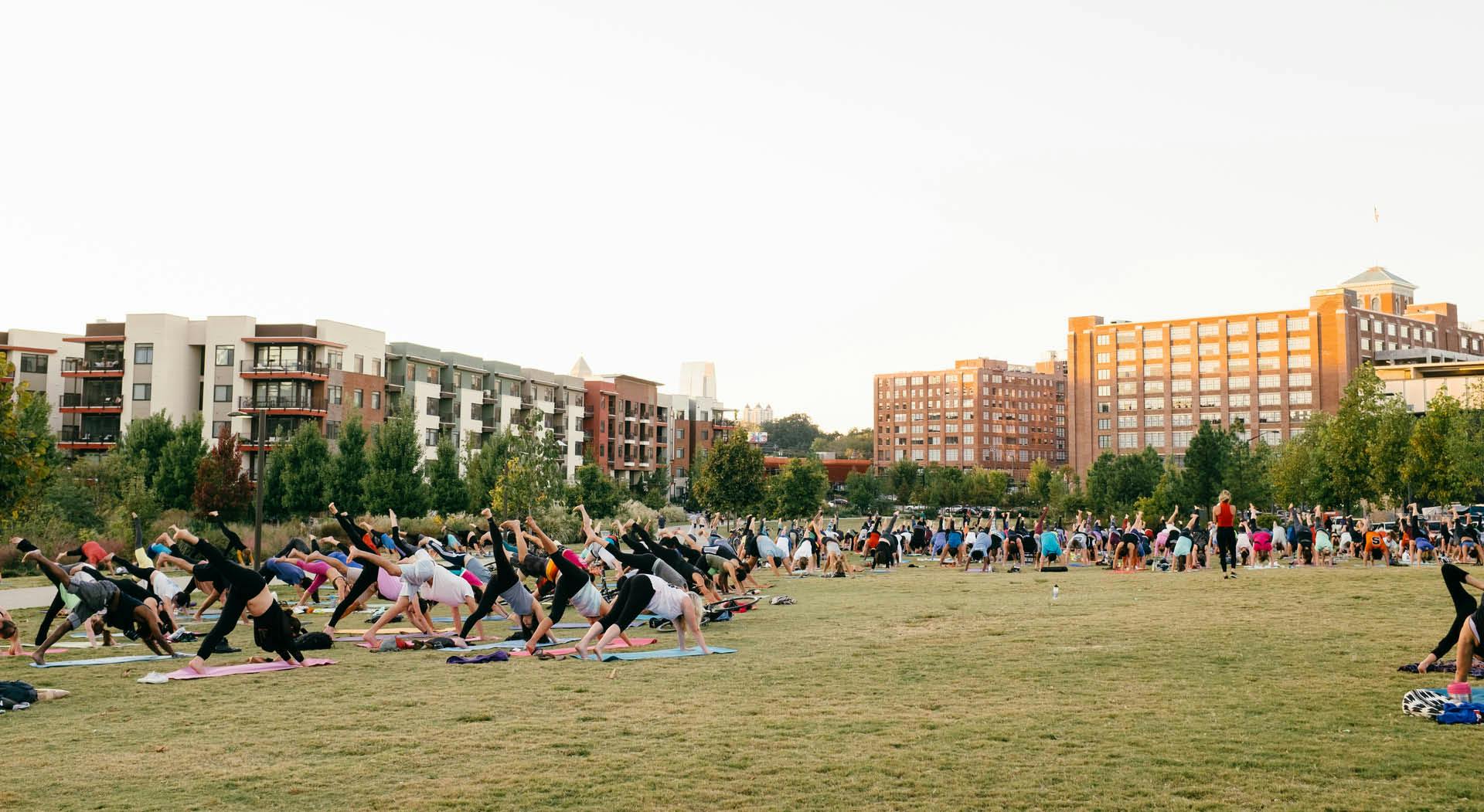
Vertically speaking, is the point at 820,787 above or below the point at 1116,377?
below

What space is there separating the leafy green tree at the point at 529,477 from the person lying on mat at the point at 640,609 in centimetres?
3848

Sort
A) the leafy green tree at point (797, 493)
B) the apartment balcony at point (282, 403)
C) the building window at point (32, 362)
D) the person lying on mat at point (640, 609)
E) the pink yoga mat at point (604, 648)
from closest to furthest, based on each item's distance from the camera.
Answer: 1. the person lying on mat at point (640, 609)
2. the pink yoga mat at point (604, 648)
3. the apartment balcony at point (282, 403)
4. the building window at point (32, 362)
5. the leafy green tree at point (797, 493)

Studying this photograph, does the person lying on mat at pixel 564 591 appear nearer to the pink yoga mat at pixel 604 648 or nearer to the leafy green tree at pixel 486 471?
the pink yoga mat at pixel 604 648

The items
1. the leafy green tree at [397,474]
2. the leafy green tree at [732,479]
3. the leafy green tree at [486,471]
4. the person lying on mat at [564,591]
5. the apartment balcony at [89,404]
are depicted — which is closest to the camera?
the person lying on mat at [564,591]

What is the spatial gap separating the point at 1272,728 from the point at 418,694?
300 inches

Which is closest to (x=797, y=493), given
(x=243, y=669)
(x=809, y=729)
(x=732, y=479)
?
(x=732, y=479)

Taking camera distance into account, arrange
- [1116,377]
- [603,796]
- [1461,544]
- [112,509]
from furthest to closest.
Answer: [1116,377] < [112,509] < [1461,544] < [603,796]

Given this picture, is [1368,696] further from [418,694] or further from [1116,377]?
[1116,377]

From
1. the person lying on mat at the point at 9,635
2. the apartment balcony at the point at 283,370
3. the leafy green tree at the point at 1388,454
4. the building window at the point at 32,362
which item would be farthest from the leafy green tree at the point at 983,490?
the person lying on mat at the point at 9,635

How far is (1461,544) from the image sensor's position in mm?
33875

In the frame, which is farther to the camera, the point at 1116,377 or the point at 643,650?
the point at 1116,377

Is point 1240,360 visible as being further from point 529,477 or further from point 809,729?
point 809,729

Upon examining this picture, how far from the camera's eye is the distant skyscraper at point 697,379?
175 meters

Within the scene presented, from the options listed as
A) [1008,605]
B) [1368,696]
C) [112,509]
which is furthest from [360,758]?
[112,509]
